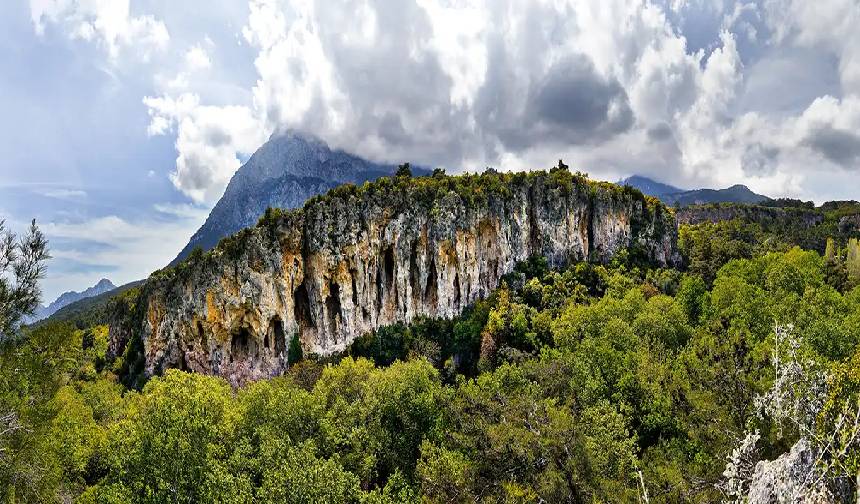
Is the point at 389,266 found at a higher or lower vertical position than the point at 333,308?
higher

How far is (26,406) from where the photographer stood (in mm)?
19844

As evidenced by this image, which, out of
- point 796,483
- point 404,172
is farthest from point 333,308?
point 796,483

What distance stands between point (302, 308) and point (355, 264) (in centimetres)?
1274

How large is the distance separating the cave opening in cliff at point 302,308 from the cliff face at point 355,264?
197mm

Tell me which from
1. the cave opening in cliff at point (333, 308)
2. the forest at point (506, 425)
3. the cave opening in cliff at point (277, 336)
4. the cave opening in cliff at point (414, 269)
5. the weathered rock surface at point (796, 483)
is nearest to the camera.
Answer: the weathered rock surface at point (796, 483)

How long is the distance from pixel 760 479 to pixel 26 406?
25407 mm

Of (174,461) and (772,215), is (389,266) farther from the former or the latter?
(772,215)

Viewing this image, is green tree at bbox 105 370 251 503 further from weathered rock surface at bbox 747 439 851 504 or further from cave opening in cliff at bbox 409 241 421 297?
cave opening in cliff at bbox 409 241 421 297

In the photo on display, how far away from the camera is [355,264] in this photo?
89.6 m

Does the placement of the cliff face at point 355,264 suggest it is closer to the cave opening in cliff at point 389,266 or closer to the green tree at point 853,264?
the cave opening in cliff at point 389,266

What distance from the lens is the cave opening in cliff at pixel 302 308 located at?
294ft

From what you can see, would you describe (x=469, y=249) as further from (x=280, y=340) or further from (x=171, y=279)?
(x=171, y=279)

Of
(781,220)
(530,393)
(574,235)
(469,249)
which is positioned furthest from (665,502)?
(781,220)

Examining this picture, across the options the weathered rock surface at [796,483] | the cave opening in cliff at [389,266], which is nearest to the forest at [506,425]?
the weathered rock surface at [796,483]
